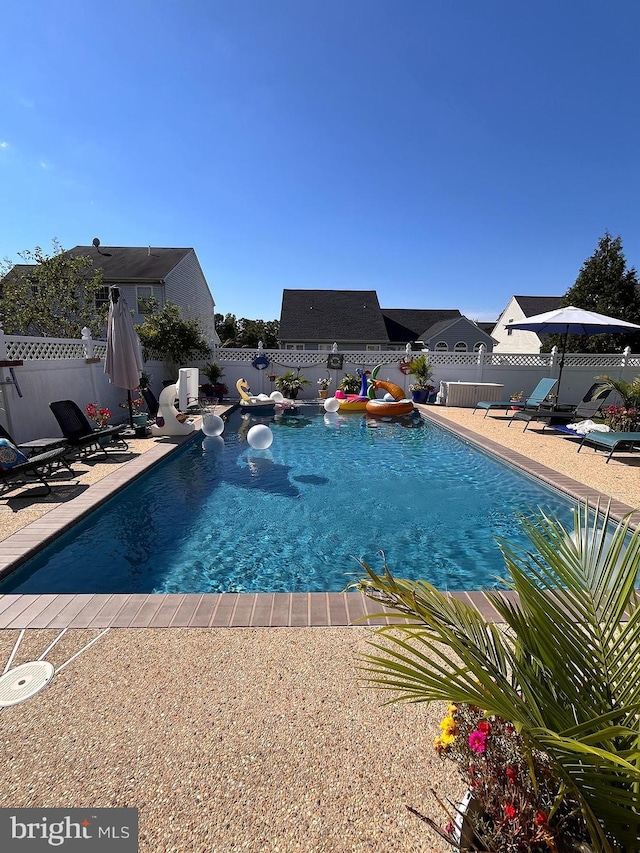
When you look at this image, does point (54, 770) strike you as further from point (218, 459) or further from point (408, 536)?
point (218, 459)

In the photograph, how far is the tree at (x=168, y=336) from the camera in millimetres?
14797

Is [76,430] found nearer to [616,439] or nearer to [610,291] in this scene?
[616,439]

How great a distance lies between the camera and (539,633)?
48.3 inches

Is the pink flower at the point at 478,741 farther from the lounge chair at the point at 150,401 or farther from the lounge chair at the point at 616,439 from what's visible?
the lounge chair at the point at 150,401

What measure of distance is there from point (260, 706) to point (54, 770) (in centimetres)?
105

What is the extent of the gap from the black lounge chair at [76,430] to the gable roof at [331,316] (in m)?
23.4

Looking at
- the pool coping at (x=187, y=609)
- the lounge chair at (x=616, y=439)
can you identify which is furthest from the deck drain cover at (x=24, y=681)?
the lounge chair at (x=616, y=439)

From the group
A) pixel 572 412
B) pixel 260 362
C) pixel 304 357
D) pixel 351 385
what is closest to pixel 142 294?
Result: pixel 260 362

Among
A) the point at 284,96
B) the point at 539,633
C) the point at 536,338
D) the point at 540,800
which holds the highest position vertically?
the point at 284,96

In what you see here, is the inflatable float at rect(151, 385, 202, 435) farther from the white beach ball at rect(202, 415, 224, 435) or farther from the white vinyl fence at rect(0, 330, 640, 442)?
the white vinyl fence at rect(0, 330, 640, 442)

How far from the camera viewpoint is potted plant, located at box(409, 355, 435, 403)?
54.4 feet

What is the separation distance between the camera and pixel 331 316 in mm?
31844

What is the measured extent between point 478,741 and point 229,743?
1.41 m

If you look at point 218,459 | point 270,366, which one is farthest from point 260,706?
point 270,366
